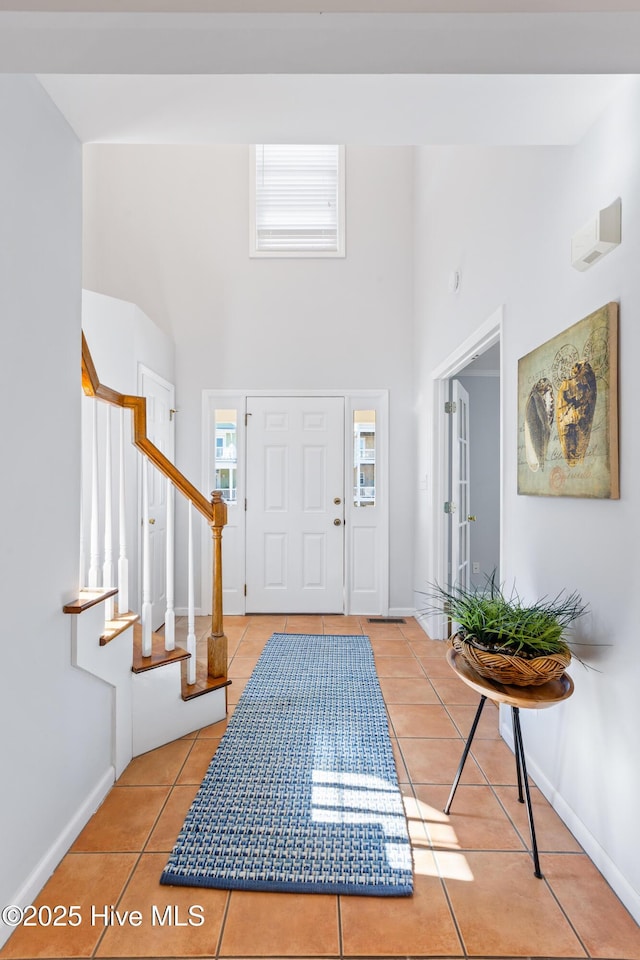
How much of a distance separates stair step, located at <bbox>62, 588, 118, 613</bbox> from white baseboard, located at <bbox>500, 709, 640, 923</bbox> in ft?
5.75

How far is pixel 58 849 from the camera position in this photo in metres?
1.57

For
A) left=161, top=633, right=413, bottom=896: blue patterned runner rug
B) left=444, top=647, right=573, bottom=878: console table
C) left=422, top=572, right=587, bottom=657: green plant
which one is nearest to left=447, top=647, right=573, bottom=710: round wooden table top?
left=444, top=647, right=573, bottom=878: console table

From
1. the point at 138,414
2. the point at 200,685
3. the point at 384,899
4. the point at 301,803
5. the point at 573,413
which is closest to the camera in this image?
the point at 384,899

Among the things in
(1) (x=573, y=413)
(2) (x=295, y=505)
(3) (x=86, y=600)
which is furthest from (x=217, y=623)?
(2) (x=295, y=505)

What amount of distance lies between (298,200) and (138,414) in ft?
10.3

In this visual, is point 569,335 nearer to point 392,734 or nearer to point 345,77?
point 345,77

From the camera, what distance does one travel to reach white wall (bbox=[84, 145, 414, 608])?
430 cm

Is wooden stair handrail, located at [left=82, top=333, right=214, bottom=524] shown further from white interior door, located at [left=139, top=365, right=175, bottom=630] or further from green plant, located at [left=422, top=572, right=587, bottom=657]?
white interior door, located at [left=139, top=365, right=175, bottom=630]

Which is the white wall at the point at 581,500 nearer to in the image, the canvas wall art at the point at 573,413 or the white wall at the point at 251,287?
the canvas wall art at the point at 573,413

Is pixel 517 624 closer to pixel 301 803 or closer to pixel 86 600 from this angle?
pixel 301 803

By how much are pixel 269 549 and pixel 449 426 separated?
1807 millimetres
